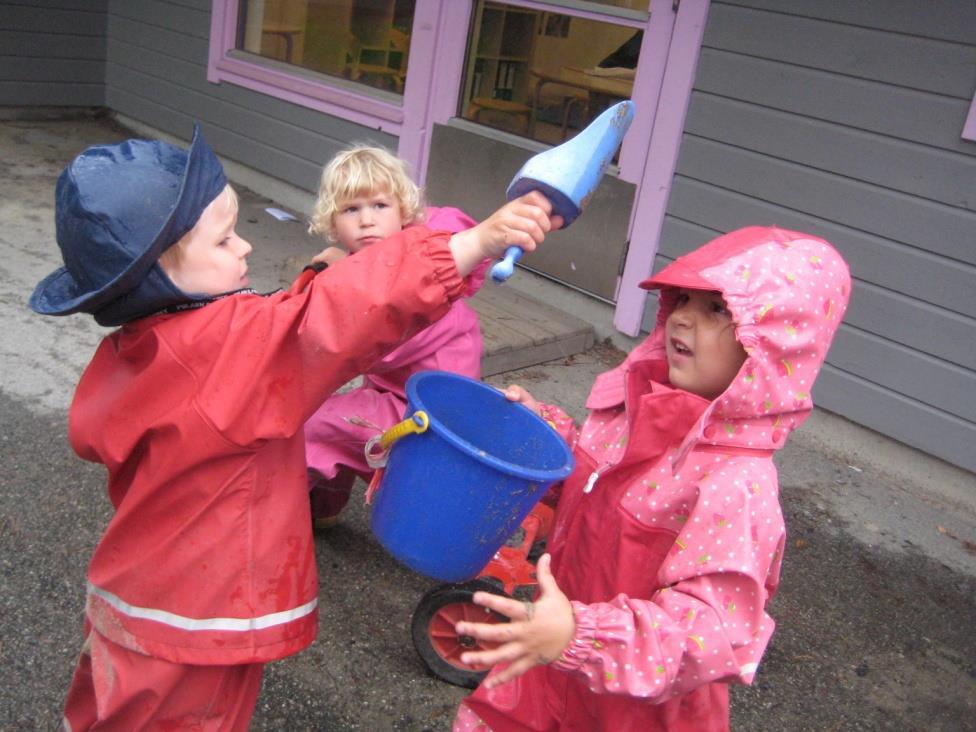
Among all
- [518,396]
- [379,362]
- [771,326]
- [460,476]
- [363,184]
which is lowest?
[379,362]

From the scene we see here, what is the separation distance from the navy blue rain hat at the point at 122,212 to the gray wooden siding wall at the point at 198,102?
4910 mm

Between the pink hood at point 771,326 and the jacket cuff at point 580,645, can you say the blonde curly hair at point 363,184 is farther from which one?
the jacket cuff at point 580,645

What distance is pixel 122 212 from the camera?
164 cm

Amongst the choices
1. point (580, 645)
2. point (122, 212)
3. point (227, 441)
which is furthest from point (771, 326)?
point (122, 212)

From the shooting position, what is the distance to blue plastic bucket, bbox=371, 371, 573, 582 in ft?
7.07

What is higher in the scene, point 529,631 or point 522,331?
point 529,631

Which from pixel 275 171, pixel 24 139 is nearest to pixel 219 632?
pixel 275 171

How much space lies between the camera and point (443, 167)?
6125mm

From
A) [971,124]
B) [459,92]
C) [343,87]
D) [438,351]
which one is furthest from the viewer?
[343,87]

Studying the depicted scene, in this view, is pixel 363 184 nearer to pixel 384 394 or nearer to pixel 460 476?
pixel 384 394

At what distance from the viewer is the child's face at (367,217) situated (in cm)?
328

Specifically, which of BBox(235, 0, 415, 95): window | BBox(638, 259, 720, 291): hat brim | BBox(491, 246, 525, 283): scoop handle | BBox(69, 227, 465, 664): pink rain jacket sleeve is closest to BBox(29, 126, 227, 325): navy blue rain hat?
BBox(69, 227, 465, 664): pink rain jacket sleeve

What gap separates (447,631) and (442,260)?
Answer: 59.8 inches

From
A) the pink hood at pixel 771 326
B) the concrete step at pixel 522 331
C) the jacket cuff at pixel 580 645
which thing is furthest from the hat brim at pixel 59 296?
the concrete step at pixel 522 331
